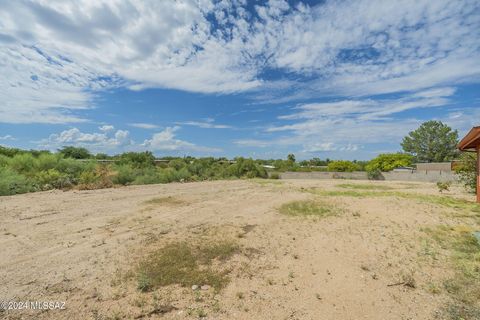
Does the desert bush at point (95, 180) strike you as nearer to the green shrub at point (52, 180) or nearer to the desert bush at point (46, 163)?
the green shrub at point (52, 180)

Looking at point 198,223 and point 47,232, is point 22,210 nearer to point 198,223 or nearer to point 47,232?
point 47,232

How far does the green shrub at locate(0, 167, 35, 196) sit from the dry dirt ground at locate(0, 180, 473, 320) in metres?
2.69

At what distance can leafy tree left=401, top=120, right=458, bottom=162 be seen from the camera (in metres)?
40.2

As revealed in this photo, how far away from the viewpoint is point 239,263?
13.4 feet

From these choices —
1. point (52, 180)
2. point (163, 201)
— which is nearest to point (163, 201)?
point (163, 201)

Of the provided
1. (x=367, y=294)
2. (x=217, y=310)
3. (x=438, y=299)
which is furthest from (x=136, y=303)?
(x=438, y=299)

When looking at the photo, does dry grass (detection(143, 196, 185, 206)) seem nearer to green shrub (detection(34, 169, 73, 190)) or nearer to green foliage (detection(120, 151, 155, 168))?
green shrub (detection(34, 169, 73, 190))

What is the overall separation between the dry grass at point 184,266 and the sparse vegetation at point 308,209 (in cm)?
311

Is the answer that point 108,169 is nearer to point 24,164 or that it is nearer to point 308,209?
point 24,164

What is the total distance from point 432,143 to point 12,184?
4842cm

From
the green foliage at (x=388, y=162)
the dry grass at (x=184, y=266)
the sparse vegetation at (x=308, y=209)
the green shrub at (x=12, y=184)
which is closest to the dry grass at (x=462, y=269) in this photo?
the sparse vegetation at (x=308, y=209)

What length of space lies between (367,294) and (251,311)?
1416 mm

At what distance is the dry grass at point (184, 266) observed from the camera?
11.3ft

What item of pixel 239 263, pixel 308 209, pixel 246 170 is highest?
pixel 246 170
